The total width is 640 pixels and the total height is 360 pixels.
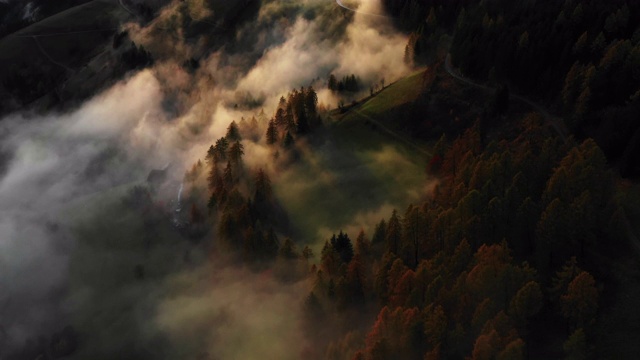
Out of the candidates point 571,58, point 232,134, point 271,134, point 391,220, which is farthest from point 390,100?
point 391,220

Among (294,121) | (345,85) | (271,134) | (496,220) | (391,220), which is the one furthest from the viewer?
(345,85)

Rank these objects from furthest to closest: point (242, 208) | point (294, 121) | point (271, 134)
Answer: point (294, 121) < point (271, 134) < point (242, 208)

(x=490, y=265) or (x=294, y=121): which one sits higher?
(x=490, y=265)

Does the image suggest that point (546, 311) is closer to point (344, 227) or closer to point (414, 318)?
point (414, 318)

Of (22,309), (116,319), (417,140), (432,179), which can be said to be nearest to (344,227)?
(432,179)

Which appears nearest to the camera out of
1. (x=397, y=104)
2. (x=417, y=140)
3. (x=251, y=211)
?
(x=251, y=211)

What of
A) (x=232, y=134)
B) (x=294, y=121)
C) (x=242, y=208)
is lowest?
(x=242, y=208)

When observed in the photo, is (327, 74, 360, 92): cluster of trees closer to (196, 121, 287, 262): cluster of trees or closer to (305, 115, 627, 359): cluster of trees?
(196, 121, 287, 262): cluster of trees

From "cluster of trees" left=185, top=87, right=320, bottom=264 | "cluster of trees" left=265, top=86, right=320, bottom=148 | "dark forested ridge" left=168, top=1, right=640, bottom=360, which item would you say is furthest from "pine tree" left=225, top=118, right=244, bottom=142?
"cluster of trees" left=265, top=86, right=320, bottom=148

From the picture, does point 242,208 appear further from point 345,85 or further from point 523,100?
point 523,100

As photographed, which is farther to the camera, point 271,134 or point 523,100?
point 271,134
